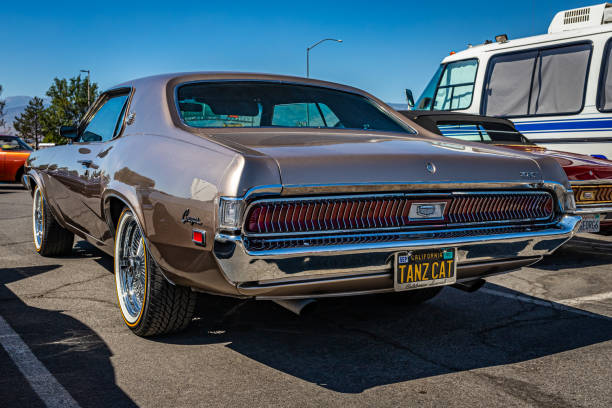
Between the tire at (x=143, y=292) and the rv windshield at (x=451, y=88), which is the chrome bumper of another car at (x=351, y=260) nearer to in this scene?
the tire at (x=143, y=292)

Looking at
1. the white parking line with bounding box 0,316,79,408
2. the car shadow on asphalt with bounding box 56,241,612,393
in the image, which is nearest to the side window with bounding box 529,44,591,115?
the car shadow on asphalt with bounding box 56,241,612,393

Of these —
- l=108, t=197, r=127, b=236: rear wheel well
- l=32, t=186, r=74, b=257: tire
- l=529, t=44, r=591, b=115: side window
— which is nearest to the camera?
l=108, t=197, r=127, b=236: rear wheel well

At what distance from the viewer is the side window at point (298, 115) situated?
4.10m

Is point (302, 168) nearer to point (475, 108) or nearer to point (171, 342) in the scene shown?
point (171, 342)

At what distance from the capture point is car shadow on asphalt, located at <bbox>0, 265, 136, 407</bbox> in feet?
9.52

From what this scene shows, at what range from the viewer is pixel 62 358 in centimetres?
341

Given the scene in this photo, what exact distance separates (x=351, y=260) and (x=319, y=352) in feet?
2.59

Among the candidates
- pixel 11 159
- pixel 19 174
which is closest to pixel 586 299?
pixel 19 174

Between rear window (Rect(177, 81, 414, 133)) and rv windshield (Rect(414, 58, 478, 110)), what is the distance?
784 cm

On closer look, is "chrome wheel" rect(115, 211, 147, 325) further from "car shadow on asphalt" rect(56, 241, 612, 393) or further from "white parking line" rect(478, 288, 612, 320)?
"white parking line" rect(478, 288, 612, 320)

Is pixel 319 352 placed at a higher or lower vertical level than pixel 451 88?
lower

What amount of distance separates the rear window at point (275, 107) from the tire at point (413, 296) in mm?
1126

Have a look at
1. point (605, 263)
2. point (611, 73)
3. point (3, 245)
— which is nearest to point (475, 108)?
point (611, 73)

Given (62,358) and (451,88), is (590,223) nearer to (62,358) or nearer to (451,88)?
(62,358)
